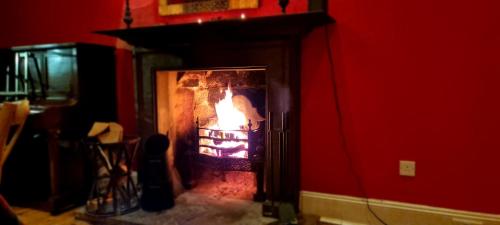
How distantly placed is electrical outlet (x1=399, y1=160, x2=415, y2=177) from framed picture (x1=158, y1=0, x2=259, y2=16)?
136 cm

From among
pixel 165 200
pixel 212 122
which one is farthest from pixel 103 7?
pixel 165 200

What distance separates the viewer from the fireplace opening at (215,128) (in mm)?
2434

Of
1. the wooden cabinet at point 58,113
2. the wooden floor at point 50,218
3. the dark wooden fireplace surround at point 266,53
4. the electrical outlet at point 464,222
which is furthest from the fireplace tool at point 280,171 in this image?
the wooden cabinet at point 58,113

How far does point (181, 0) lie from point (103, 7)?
30.2 inches

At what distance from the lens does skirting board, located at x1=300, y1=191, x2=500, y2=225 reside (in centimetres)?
192

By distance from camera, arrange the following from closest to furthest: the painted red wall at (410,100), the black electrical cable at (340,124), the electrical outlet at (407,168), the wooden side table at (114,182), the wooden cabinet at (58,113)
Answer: the painted red wall at (410,100)
the electrical outlet at (407,168)
the black electrical cable at (340,124)
the wooden side table at (114,182)
the wooden cabinet at (58,113)

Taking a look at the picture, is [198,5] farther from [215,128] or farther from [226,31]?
[215,128]

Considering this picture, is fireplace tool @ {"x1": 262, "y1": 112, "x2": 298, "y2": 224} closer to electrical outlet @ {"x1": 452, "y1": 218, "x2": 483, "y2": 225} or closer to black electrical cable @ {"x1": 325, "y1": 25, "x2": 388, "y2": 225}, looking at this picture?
black electrical cable @ {"x1": 325, "y1": 25, "x2": 388, "y2": 225}

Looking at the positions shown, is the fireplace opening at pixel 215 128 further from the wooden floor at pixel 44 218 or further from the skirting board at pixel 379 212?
the wooden floor at pixel 44 218

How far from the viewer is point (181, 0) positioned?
2496 mm

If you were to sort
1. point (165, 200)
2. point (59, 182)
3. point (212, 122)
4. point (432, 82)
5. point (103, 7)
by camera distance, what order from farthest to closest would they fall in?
point (103, 7) < point (212, 122) < point (59, 182) < point (165, 200) < point (432, 82)

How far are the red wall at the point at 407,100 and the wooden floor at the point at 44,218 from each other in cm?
161

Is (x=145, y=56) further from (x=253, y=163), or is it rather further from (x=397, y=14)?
(x=397, y=14)

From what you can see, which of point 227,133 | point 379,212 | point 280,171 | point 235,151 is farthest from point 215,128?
point 379,212
